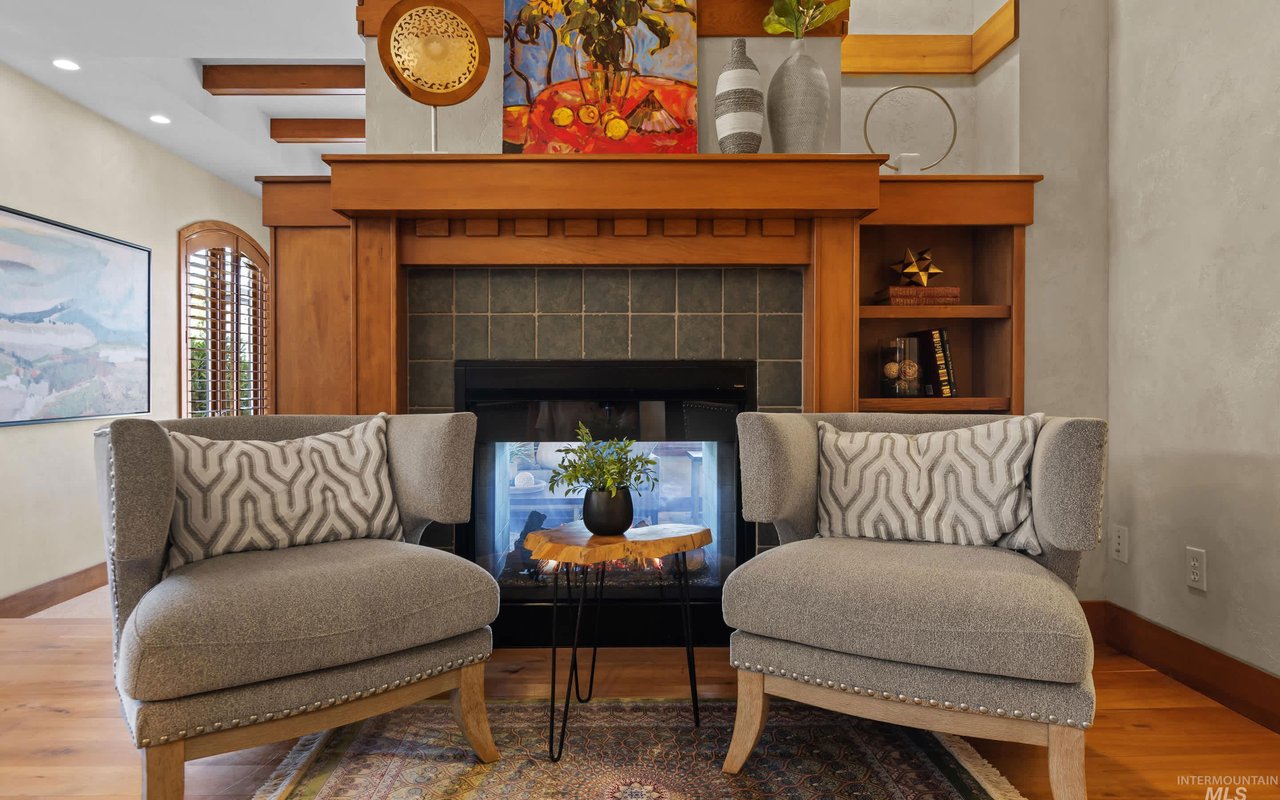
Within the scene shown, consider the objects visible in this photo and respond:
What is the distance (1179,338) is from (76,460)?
188 inches

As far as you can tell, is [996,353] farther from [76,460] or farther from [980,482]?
[76,460]

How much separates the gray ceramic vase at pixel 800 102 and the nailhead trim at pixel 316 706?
69.7 inches

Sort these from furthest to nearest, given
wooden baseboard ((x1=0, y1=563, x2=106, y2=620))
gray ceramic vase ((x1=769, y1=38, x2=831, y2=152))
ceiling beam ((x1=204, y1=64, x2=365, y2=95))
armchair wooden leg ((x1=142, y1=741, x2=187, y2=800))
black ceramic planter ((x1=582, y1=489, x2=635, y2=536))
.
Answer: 1. ceiling beam ((x1=204, y1=64, x2=365, y2=95))
2. wooden baseboard ((x1=0, y1=563, x2=106, y2=620))
3. gray ceramic vase ((x1=769, y1=38, x2=831, y2=152))
4. black ceramic planter ((x1=582, y1=489, x2=635, y2=536))
5. armchair wooden leg ((x1=142, y1=741, x2=187, y2=800))

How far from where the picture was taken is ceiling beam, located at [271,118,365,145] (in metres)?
4.60

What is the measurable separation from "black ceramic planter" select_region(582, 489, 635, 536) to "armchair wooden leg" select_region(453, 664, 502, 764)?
397 mm

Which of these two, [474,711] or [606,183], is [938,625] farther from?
[606,183]

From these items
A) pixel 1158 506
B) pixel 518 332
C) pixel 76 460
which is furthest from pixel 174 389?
pixel 1158 506

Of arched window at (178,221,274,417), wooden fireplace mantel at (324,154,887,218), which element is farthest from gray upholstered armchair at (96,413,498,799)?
arched window at (178,221,274,417)

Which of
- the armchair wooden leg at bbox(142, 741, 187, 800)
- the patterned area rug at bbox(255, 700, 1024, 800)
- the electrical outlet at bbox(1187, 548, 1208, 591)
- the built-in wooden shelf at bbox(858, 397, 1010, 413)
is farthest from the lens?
the built-in wooden shelf at bbox(858, 397, 1010, 413)

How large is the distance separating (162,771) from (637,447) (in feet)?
5.06

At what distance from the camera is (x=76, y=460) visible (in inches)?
150

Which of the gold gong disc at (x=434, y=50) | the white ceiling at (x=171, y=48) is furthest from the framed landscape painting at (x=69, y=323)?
the gold gong disc at (x=434, y=50)

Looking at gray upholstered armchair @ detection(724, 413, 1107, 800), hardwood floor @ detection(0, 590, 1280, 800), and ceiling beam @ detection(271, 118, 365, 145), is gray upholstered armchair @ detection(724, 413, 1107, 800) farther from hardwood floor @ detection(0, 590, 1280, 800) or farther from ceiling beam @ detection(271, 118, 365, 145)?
ceiling beam @ detection(271, 118, 365, 145)

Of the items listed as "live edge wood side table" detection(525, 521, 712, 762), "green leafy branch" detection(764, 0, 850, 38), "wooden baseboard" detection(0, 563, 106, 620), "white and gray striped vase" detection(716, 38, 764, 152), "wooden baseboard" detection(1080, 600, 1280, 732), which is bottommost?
"wooden baseboard" detection(0, 563, 106, 620)
